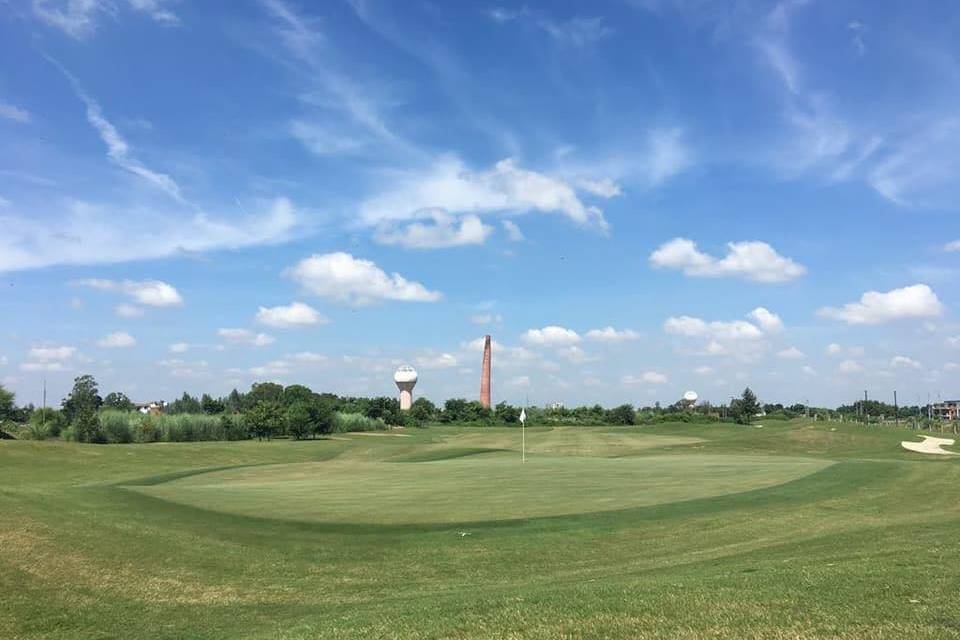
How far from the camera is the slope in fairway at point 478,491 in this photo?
25.9m

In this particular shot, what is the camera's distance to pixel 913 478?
1276 inches

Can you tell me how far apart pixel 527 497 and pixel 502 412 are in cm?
14271

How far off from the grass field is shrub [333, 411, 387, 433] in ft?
340

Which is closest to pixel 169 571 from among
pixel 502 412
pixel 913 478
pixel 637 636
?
pixel 637 636

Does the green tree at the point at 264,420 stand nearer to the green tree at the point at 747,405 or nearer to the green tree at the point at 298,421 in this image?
the green tree at the point at 298,421

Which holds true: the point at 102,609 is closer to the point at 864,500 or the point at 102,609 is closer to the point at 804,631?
the point at 804,631

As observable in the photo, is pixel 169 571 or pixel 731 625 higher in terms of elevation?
pixel 731 625

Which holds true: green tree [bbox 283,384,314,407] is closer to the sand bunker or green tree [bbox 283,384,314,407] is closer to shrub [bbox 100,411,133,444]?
shrub [bbox 100,411,133,444]

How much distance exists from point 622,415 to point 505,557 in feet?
467

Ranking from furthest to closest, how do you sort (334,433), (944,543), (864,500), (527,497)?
1. (334,433)
2. (527,497)
3. (864,500)
4. (944,543)

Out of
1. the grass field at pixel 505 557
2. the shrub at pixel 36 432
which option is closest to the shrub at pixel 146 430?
the shrub at pixel 36 432

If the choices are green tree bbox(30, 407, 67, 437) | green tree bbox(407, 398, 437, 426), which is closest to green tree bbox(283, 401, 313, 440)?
green tree bbox(30, 407, 67, 437)

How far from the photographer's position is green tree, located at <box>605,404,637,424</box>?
15594 cm

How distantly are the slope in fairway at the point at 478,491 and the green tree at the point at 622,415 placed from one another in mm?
113017
